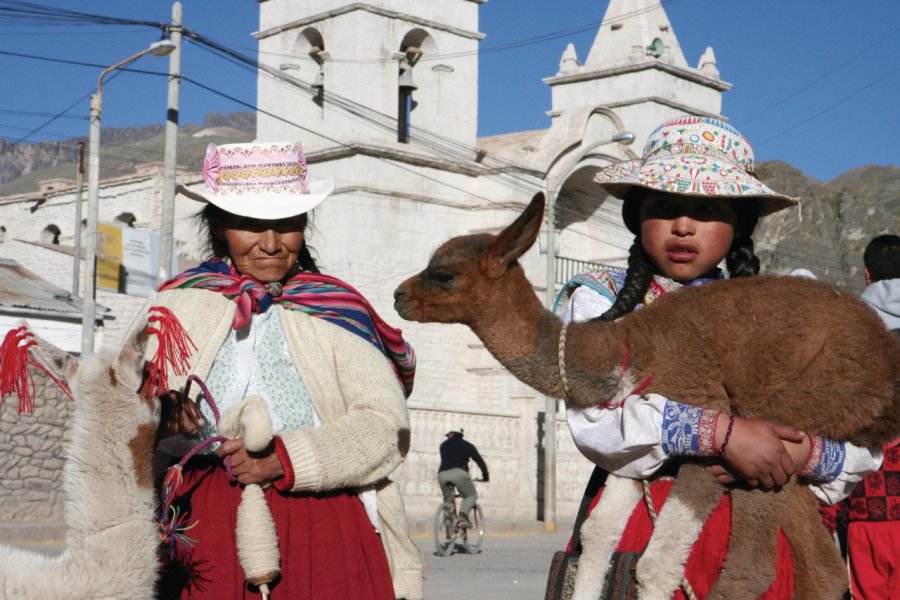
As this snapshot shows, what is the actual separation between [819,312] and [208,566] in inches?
73.7

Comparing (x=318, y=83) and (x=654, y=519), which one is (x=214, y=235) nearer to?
(x=654, y=519)

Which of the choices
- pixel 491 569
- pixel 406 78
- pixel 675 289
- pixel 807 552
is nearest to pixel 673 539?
pixel 807 552

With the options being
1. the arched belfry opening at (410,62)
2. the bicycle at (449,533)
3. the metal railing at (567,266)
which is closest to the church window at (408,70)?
the arched belfry opening at (410,62)

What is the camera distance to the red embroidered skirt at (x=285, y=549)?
4.02 m

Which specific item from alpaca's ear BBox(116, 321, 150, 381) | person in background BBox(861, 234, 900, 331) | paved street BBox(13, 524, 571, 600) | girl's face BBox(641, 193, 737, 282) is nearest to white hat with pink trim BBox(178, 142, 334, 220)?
alpaca's ear BBox(116, 321, 150, 381)

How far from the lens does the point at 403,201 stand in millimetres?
32531

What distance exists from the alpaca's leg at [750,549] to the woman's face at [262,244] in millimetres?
1623

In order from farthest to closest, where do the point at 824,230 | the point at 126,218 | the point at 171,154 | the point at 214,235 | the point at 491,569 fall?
the point at 824,230
the point at 126,218
the point at 171,154
the point at 491,569
the point at 214,235

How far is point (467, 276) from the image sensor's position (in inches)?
154

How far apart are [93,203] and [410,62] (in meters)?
12.2

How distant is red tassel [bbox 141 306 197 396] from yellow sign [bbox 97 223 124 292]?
27.2 m

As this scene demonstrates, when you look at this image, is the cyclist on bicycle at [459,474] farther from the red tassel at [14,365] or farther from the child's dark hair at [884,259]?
the red tassel at [14,365]

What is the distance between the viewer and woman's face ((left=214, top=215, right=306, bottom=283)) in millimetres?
4402

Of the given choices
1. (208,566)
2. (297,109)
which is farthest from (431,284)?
(297,109)
